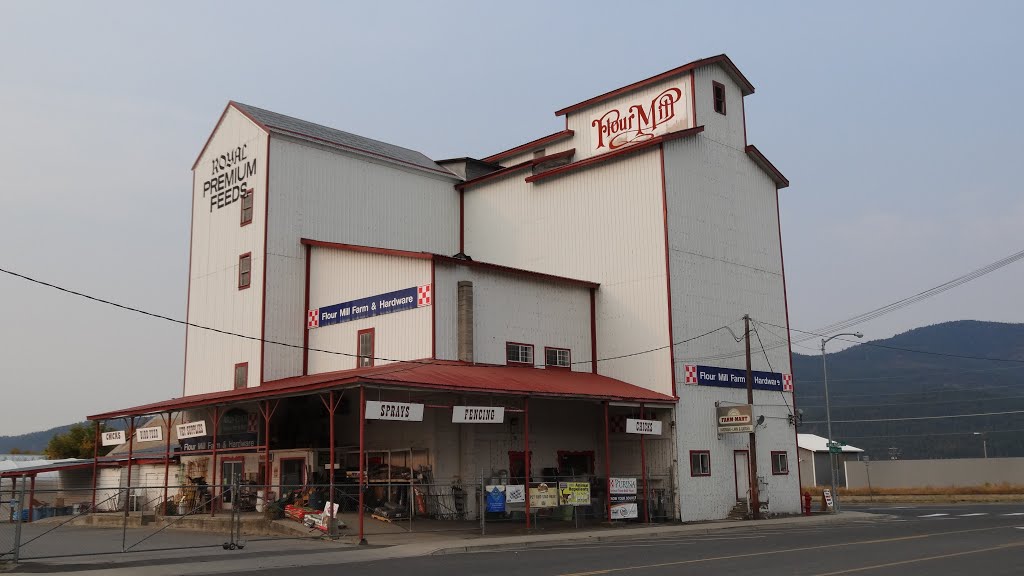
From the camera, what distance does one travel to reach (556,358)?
38656 millimetres

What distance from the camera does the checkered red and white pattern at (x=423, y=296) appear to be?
112 feet

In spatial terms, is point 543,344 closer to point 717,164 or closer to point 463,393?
point 463,393

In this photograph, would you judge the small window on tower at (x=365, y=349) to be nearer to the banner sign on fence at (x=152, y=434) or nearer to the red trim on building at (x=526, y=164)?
the banner sign on fence at (x=152, y=434)

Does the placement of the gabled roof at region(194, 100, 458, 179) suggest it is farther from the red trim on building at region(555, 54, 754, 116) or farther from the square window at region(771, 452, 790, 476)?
the square window at region(771, 452, 790, 476)

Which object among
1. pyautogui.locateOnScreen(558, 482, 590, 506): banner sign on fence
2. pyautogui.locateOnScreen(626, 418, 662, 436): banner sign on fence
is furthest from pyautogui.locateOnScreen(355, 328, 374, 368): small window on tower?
pyautogui.locateOnScreen(626, 418, 662, 436): banner sign on fence

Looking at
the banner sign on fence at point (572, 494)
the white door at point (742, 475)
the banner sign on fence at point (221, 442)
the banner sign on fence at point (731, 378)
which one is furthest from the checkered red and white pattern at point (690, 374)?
the banner sign on fence at point (221, 442)

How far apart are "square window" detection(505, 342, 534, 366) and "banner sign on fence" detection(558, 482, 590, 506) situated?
6240 mm

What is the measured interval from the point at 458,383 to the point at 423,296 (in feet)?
19.2

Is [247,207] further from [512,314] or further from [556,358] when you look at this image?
[556,358]

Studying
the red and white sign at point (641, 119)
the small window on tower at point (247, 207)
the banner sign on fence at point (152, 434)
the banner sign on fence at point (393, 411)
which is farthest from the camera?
the small window on tower at point (247, 207)

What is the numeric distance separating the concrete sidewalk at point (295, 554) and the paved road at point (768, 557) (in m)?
0.92

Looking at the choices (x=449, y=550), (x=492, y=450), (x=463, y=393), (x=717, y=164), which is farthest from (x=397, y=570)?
(x=717, y=164)

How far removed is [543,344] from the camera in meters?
38.2

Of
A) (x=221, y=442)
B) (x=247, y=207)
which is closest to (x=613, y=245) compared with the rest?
(x=247, y=207)
